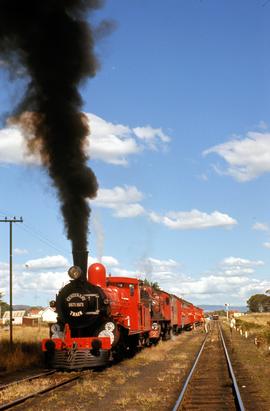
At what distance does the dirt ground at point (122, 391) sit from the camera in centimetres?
1124

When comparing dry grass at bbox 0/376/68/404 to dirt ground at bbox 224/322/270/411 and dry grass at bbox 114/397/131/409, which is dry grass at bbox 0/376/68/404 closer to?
dry grass at bbox 114/397/131/409

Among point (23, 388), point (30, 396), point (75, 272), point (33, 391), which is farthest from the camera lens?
point (75, 272)

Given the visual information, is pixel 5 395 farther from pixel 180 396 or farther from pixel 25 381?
pixel 180 396

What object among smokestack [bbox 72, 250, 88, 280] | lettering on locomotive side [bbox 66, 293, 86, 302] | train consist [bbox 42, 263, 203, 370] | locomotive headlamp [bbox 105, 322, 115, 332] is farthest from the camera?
smokestack [bbox 72, 250, 88, 280]

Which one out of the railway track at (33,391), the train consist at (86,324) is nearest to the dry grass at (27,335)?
the train consist at (86,324)

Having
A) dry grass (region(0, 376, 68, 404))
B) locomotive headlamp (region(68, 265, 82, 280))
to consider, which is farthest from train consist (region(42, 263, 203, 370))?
dry grass (region(0, 376, 68, 404))

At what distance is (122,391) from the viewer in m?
13.2

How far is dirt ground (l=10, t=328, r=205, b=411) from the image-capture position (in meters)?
11.2

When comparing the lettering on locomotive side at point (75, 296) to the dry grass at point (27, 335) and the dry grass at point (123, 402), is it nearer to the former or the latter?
the dry grass at point (123, 402)

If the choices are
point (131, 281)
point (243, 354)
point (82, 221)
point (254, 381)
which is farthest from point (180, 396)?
point (243, 354)

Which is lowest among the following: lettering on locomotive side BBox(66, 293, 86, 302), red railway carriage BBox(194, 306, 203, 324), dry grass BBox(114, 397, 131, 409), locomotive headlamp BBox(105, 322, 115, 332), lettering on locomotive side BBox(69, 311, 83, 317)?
red railway carriage BBox(194, 306, 203, 324)

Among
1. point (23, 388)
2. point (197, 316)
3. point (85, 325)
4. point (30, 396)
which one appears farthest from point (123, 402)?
→ point (197, 316)

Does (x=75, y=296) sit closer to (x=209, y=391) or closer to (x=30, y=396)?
(x=30, y=396)

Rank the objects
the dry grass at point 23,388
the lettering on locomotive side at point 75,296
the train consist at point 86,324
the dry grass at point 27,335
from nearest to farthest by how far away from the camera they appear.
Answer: the dry grass at point 23,388, the train consist at point 86,324, the lettering on locomotive side at point 75,296, the dry grass at point 27,335
